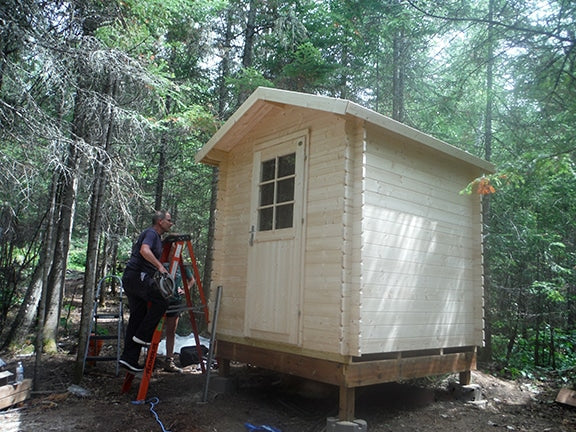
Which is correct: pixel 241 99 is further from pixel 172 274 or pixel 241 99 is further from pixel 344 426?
pixel 344 426

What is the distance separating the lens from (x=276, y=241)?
4922 mm

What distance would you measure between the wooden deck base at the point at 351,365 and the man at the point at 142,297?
1.11 metres

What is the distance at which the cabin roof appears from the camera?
415 cm

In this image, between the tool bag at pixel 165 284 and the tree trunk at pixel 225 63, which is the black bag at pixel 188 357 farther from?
the tree trunk at pixel 225 63

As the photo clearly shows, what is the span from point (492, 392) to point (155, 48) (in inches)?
278

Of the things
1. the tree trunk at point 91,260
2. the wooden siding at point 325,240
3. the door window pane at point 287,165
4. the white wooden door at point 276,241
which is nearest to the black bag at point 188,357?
the tree trunk at point 91,260

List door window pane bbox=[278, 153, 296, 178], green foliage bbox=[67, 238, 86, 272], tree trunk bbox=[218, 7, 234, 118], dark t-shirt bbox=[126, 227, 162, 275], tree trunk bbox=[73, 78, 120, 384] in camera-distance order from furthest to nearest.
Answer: green foliage bbox=[67, 238, 86, 272] < tree trunk bbox=[218, 7, 234, 118] < tree trunk bbox=[73, 78, 120, 384] < door window pane bbox=[278, 153, 296, 178] < dark t-shirt bbox=[126, 227, 162, 275]

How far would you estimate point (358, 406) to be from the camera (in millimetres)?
4973

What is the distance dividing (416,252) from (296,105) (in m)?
2.10

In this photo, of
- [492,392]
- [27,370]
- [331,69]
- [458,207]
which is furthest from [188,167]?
[492,392]

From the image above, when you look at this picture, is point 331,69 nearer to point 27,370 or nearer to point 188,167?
point 188,167

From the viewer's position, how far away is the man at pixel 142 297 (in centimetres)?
471

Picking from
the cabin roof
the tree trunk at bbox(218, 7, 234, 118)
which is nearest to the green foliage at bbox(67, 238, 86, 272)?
the tree trunk at bbox(218, 7, 234, 118)

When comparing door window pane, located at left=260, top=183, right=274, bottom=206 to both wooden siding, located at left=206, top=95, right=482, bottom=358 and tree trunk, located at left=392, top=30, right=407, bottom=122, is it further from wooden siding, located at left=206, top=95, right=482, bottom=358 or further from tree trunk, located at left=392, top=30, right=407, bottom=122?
tree trunk, located at left=392, top=30, right=407, bottom=122
